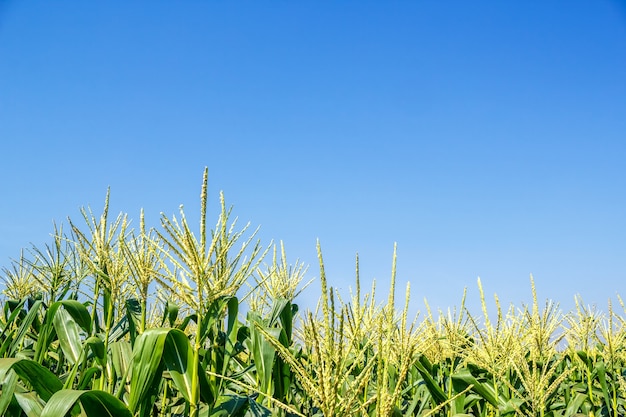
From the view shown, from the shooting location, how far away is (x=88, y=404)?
3.18 meters

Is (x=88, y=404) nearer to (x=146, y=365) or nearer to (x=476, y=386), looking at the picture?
(x=146, y=365)

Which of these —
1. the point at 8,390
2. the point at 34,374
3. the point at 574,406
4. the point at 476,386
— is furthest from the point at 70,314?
the point at 574,406

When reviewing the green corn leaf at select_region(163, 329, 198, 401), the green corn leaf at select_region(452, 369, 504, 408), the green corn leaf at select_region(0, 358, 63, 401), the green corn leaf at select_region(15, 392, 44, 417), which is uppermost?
the green corn leaf at select_region(452, 369, 504, 408)

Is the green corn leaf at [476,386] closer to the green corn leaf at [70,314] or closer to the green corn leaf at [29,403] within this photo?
the green corn leaf at [70,314]

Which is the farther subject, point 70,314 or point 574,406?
point 574,406

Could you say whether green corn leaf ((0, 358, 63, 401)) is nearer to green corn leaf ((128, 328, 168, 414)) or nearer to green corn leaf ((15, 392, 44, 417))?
green corn leaf ((15, 392, 44, 417))

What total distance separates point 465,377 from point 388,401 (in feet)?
10.9

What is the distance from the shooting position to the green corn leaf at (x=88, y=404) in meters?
3.01

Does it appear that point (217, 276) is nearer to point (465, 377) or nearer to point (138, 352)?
point (138, 352)

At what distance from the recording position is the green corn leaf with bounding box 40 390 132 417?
301 cm

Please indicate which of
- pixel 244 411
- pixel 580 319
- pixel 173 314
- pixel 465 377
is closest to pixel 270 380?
pixel 244 411

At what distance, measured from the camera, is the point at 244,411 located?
4.22 metres

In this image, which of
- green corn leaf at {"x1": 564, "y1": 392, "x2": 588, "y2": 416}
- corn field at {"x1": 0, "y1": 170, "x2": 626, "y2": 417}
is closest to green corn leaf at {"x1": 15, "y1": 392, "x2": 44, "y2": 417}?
corn field at {"x1": 0, "y1": 170, "x2": 626, "y2": 417}

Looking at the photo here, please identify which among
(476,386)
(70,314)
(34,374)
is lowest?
(34,374)
